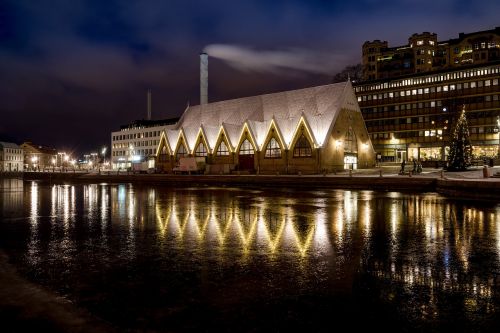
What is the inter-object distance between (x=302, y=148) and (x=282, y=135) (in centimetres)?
378

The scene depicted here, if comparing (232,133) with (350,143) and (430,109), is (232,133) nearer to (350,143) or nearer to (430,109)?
(350,143)

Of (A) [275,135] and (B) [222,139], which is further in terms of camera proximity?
(B) [222,139]

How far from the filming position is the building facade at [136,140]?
386ft

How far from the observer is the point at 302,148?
5325cm

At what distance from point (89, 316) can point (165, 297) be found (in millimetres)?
1108

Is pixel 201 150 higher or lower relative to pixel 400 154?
higher

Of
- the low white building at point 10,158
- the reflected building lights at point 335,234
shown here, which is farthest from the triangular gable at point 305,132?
the low white building at point 10,158

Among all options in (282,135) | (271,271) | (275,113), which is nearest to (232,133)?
(275,113)

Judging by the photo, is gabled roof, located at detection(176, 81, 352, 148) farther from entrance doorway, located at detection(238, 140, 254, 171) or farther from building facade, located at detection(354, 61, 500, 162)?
building facade, located at detection(354, 61, 500, 162)

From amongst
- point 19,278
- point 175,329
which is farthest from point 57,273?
point 175,329

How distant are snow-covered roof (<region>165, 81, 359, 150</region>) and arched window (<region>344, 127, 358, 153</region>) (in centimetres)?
449

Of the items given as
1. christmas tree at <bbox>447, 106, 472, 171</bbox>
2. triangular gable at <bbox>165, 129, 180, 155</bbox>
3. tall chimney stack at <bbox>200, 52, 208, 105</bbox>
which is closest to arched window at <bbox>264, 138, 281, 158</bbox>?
triangular gable at <bbox>165, 129, 180, 155</bbox>

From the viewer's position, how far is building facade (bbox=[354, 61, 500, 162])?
250 ft

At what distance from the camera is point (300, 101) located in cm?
5953
